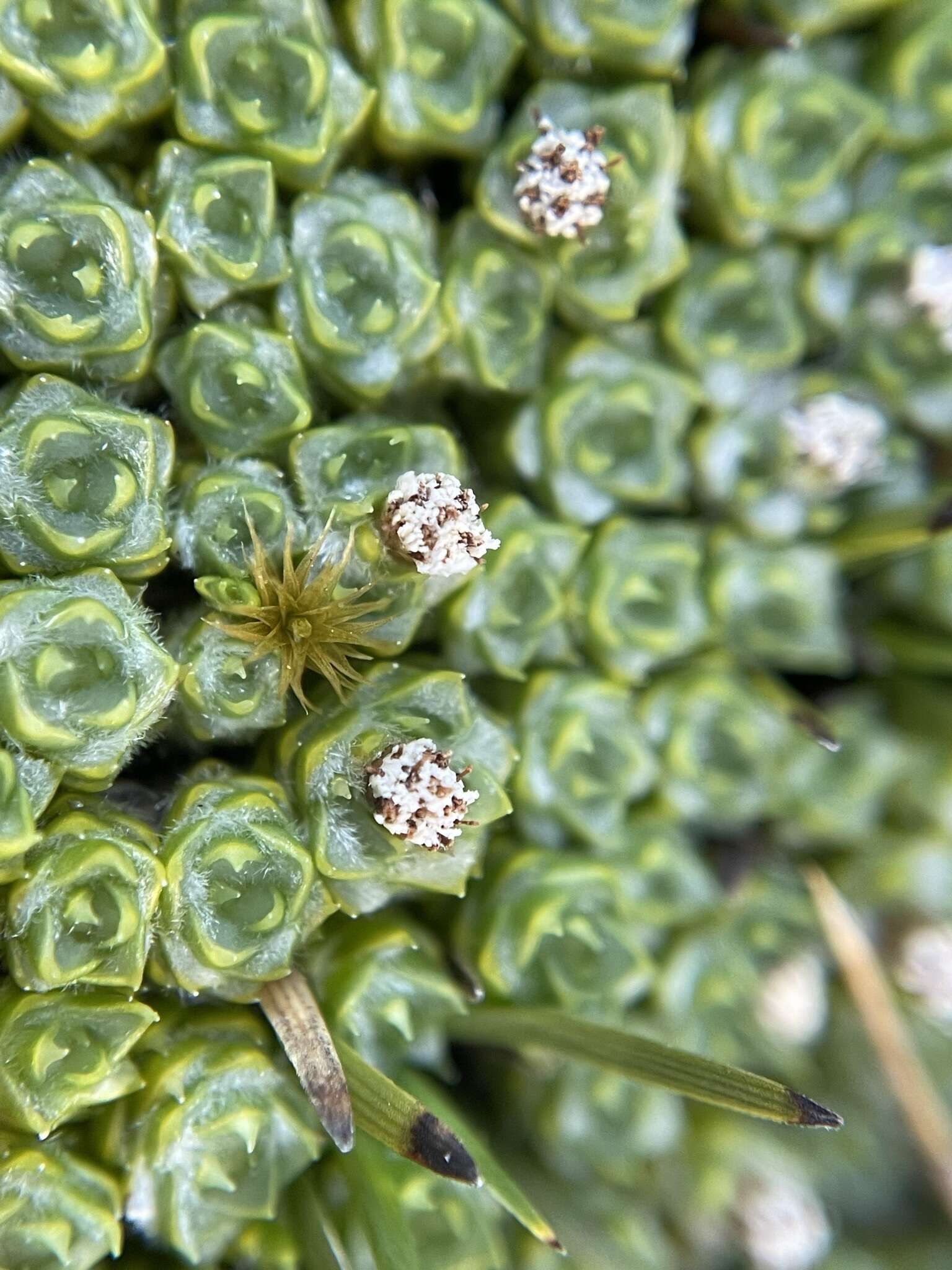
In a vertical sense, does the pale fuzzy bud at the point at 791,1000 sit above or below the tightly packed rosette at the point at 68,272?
below

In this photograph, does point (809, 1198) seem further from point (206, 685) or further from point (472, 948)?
point (206, 685)

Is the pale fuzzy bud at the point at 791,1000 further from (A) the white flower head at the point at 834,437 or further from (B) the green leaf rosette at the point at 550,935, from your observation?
(A) the white flower head at the point at 834,437

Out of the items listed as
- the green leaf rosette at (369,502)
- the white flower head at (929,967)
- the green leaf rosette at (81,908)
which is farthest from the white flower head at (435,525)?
Result: the white flower head at (929,967)

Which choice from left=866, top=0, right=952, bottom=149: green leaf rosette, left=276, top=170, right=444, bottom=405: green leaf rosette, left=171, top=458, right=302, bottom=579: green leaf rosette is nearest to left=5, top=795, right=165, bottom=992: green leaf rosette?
left=171, top=458, right=302, bottom=579: green leaf rosette

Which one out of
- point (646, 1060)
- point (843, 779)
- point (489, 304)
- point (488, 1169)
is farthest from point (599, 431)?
point (488, 1169)

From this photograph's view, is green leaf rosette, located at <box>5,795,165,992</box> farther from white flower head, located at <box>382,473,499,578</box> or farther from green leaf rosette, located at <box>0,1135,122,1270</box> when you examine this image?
white flower head, located at <box>382,473,499,578</box>
